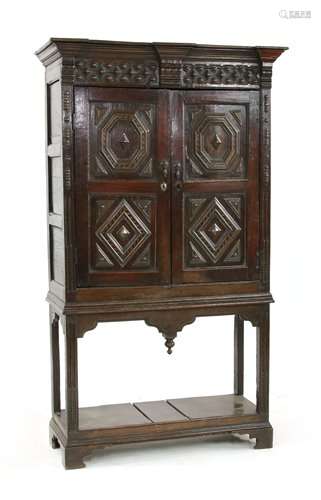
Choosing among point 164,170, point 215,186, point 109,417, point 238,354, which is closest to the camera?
point 164,170

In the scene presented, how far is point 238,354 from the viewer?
5887mm

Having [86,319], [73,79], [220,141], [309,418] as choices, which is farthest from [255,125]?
[309,418]

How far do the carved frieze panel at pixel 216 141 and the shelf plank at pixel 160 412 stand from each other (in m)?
1.28

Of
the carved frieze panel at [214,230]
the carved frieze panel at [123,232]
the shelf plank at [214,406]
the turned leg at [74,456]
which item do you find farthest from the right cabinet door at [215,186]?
the turned leg at [74,456]

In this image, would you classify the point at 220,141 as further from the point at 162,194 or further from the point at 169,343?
the point at 169,343

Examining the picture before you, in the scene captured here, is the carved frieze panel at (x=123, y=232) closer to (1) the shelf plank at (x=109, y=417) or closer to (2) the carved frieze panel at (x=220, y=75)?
(2) the carved frieze panel at (x=220, y=75)

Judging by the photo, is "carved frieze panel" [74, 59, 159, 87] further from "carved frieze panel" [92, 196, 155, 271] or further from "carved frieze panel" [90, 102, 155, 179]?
"carved frieze panel" [92, 196, 155, 271]

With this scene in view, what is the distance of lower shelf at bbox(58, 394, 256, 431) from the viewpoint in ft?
17.6

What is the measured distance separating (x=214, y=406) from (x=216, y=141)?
149 centimetres

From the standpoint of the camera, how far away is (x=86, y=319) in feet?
16.8

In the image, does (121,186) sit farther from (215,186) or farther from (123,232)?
(215,186)

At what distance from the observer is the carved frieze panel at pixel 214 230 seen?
5.24 m

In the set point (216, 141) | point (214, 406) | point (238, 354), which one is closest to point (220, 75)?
point (216, 141)

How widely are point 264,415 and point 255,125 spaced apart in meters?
1.55
